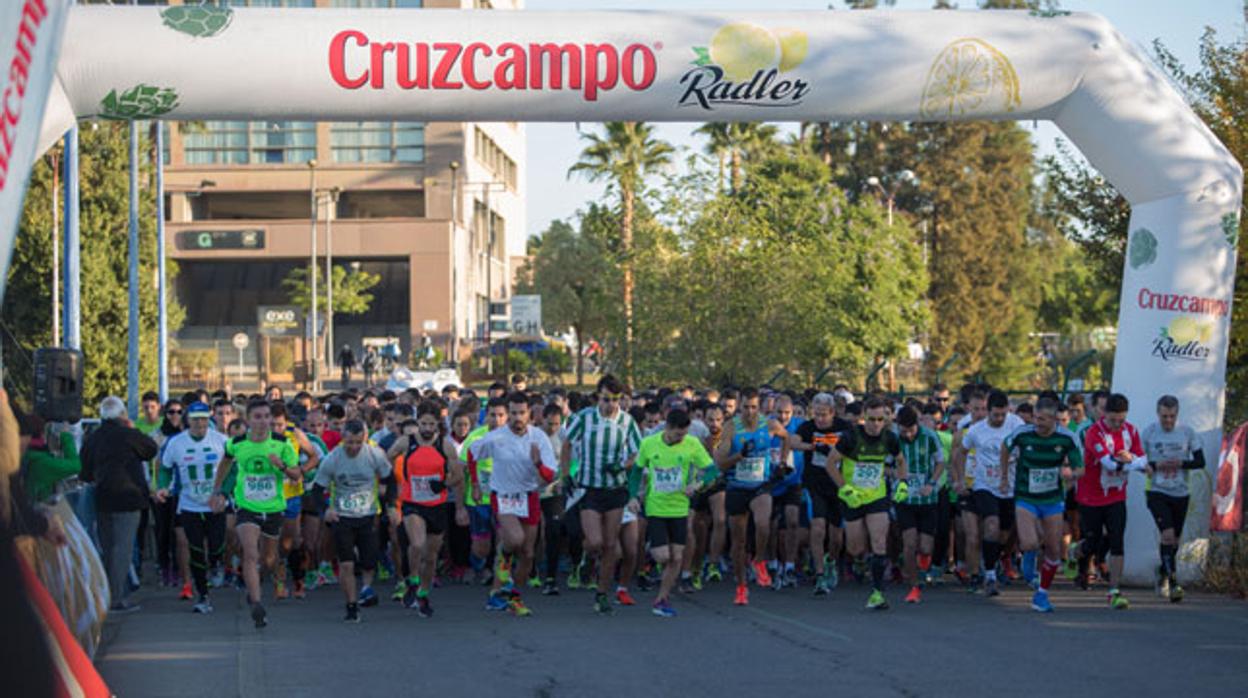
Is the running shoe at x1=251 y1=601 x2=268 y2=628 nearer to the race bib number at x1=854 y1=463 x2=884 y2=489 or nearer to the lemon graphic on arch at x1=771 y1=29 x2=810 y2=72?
the race bib number at x1=854 y1=463 x2=884 y2=489

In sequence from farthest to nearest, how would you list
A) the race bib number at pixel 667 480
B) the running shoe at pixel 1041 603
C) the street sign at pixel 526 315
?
the street sign at pixel 526 315 < the race bib number at pixel 667 480 < the running shoe at pixel 1041 603

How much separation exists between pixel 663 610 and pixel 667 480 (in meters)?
1.14

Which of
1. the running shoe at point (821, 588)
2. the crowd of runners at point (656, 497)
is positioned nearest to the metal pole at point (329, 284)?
the crowd of runners at point (656, 497)

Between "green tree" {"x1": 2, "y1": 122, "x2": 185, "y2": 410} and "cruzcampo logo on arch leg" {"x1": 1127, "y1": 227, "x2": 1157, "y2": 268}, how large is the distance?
27003 mm

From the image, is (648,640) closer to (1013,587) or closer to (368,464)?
(368,464)

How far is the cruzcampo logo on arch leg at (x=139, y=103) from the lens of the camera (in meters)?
13.3

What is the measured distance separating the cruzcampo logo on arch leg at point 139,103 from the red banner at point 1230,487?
33.3 feet

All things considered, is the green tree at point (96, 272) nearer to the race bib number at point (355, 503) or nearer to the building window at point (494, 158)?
the race bib number at point (355, 503)

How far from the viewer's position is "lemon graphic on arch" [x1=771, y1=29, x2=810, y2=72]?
14.0 m

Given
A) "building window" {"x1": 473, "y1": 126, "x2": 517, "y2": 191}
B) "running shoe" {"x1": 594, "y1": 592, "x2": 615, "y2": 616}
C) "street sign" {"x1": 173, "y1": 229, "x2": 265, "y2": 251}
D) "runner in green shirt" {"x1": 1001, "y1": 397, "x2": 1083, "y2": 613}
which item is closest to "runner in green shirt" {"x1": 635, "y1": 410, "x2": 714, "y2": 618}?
"running shoe" {"x1": 594, "y1": 592, "x2": 615, "y2": 616}

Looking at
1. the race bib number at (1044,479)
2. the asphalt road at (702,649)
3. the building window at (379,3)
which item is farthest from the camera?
the building window at (379,3)

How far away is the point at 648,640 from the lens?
12.3 meters

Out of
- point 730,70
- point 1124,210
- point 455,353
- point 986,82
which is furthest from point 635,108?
point 455,353

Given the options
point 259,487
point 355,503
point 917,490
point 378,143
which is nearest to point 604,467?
point 355,503
